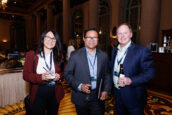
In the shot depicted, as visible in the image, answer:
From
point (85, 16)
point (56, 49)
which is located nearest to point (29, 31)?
point (85, 16)

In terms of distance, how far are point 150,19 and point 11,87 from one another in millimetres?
5475

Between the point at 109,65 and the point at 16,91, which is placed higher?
the point at 109,65

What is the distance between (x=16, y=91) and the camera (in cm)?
315

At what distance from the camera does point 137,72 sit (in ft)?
4.99

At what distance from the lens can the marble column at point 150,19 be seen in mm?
5023

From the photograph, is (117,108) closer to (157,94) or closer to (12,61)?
(157,94)

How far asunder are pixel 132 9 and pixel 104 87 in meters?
8.28

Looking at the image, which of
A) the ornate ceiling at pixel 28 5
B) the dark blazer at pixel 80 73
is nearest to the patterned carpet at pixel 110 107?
the dark blazer at pixel 80 73

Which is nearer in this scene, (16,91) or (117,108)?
(117,108)

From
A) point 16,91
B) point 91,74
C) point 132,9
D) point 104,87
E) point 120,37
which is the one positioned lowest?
point 16,91

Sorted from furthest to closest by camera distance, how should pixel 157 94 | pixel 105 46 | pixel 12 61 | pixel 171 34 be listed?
1. pixel 105 46
2. pixel 171 34
3. pixel 157 94
4. pixel 12 61

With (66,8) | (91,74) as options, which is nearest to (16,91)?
(91,74)

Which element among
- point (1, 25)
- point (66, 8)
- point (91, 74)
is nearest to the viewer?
point (91, 74)

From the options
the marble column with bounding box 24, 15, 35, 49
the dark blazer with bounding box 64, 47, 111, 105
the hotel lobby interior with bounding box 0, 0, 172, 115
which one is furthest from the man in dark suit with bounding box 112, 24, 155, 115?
the marble column with bounding box 24, 15, 35, 49
